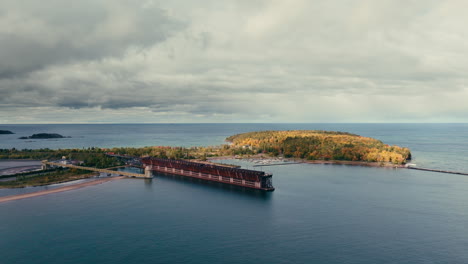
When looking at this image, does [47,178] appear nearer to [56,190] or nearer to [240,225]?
[56,190]

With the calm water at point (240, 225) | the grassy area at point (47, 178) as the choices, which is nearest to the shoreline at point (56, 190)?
the calm water at point (240, 225)

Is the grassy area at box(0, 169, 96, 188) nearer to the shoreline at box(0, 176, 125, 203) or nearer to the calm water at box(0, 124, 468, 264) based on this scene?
the shoreline at box(0, 176, 125, 203)

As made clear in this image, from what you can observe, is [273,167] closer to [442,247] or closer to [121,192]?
[121,192]

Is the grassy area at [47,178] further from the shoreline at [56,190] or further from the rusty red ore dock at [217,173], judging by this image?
the rusty red ore dock at [217,173]

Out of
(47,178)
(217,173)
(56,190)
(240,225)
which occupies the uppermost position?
(217,173)

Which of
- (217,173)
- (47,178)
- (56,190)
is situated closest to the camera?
(56,190)

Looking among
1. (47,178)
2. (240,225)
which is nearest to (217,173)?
(240,225)
